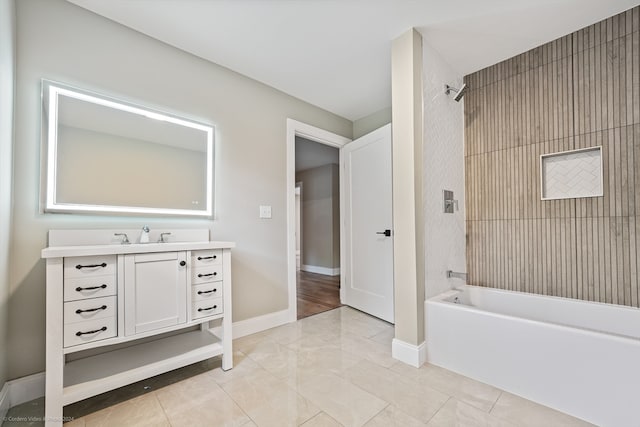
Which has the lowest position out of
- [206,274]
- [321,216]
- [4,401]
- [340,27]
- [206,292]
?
[4,401]

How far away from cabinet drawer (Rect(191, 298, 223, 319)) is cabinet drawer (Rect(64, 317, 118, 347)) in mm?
403

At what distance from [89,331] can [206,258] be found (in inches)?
25.7

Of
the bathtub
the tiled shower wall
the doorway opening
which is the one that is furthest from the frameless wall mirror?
the tiled shower wall

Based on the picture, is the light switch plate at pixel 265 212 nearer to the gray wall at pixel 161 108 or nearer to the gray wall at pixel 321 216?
the gray wall at pixel 161 108

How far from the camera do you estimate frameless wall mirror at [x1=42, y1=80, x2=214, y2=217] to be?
156 centimetres

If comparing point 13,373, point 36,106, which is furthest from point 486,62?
point 13,373

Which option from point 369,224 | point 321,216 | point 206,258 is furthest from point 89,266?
point 321,216

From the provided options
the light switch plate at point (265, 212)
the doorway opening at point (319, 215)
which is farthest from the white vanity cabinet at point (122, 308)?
the doorway opening at point (319, 215)

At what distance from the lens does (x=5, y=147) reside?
1299 millimetres

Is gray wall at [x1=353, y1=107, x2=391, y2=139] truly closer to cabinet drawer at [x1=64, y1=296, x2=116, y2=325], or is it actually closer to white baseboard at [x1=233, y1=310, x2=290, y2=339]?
white baseboard at [x1=233, y1=310, x2=290, y2=339]

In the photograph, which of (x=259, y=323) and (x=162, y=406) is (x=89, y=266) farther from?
(x=259, y=323)

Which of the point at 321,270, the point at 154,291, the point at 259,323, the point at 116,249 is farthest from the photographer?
the point at 321,270

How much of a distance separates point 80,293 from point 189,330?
0.94 metres

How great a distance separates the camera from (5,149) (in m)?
1.30
